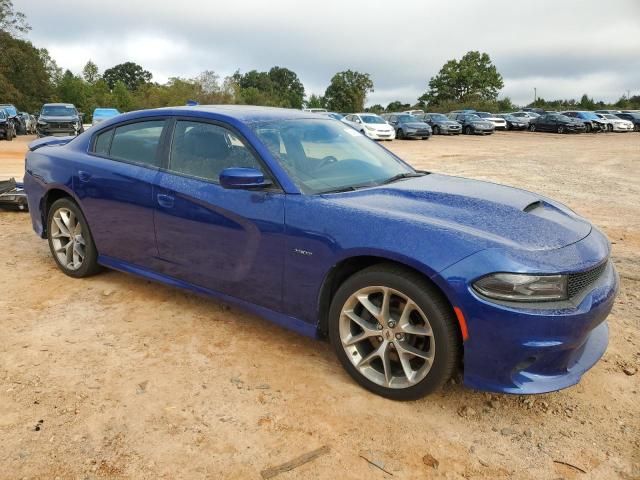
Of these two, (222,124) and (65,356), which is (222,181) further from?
(65,356)

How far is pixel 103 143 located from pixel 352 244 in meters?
2.64

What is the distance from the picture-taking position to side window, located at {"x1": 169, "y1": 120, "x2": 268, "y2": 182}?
3.43m

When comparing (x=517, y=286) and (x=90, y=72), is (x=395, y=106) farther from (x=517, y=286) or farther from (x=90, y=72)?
(x=517, y=286)

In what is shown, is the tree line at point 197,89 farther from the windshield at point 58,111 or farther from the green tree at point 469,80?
the windshield at point 58,111

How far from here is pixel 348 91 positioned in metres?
75.0

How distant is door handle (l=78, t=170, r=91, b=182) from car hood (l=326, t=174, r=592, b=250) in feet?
7.36

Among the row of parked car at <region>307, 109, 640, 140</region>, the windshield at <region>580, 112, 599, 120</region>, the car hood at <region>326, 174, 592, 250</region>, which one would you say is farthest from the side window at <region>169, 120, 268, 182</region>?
the windshield at <region>580, 112, 599, 120</region>

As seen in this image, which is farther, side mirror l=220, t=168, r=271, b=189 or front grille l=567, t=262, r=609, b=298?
side mirror l=220, t=168, r=271, b=189

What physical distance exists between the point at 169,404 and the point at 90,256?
2.12 metres

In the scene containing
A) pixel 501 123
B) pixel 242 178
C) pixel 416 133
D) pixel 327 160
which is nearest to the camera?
pixel 242 178

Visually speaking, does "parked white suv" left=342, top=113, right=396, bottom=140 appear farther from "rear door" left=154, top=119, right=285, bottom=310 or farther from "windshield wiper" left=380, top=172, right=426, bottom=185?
"rear door" left=154, top=119, right=285, bottom=310

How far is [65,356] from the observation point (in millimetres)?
3266

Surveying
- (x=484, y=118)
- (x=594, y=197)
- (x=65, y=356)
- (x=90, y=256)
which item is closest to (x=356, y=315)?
(x=65, y=356)

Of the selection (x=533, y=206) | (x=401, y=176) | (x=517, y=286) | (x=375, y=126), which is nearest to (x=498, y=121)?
(x=375, y=126)
